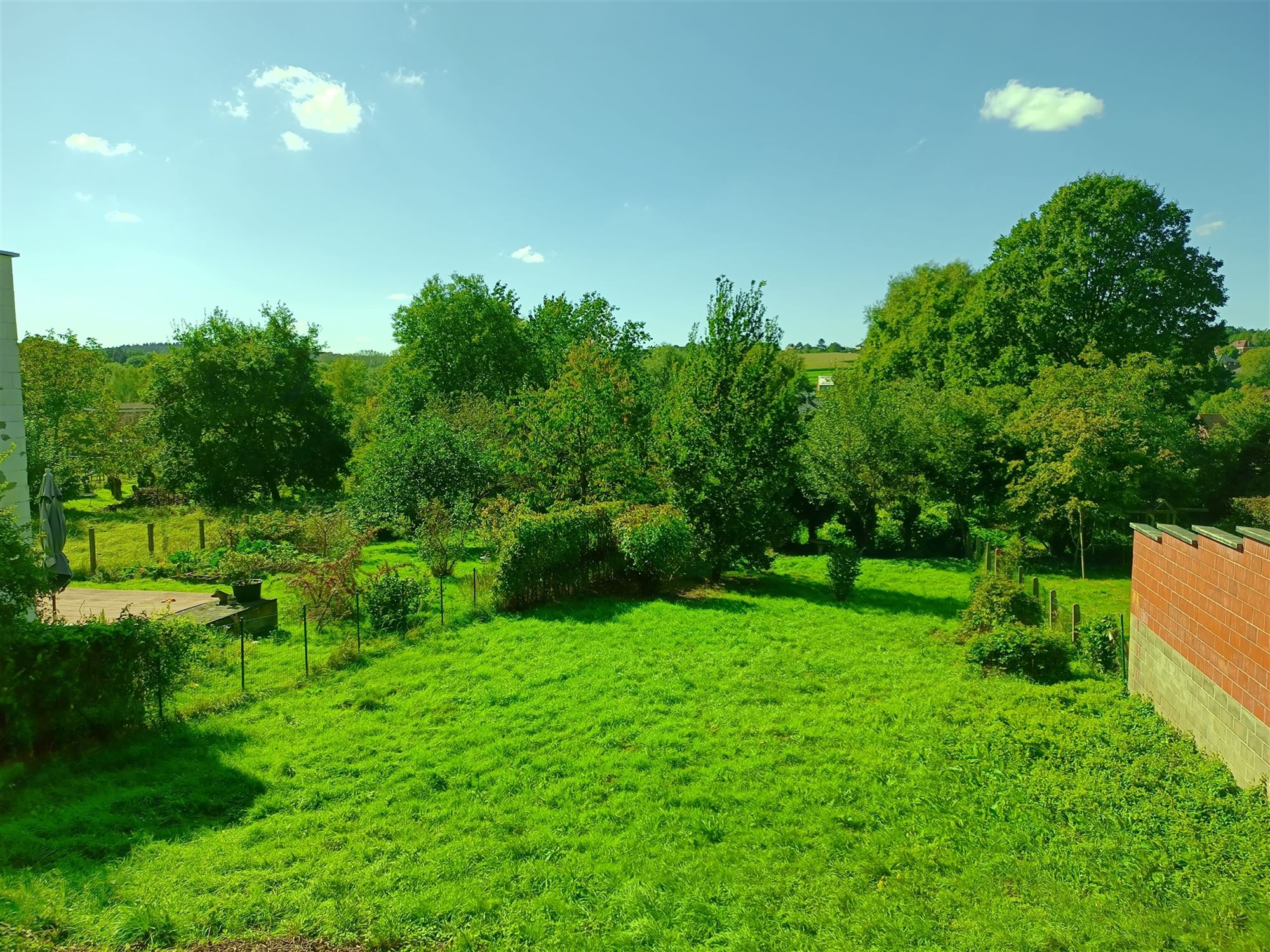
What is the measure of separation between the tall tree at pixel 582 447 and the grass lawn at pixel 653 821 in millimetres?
9369

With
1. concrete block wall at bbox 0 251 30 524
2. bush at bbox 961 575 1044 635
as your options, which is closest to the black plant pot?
concrete block wall at bbox 0 251 30 524

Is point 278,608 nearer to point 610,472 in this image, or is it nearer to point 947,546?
point 610,472

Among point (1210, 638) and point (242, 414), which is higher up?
point (242, 414)

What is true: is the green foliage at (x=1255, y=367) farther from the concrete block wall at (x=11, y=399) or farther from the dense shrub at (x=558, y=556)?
the concrete block wall at (x=11, y=399)

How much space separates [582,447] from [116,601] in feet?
38.1

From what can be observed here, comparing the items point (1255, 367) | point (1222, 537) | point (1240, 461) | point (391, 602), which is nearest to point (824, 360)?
point (1255, 367)

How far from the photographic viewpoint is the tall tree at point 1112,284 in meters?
25.2

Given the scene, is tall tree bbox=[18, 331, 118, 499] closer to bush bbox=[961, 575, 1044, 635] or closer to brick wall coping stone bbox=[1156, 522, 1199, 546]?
bush bbox=[961, 575, 1044, 635]

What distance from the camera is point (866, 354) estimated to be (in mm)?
47875

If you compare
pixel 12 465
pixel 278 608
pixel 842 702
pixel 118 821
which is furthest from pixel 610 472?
pixel 118 821

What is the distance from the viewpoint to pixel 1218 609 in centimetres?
738

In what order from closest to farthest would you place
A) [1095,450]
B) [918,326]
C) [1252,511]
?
1. [1095,450]
2. [1252,511]
3. [918,326]

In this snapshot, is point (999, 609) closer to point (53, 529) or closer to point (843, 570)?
point (843, 570)

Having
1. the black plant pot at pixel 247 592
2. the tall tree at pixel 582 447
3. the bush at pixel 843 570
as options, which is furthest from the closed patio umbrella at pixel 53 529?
the bush at pixel 843 570
